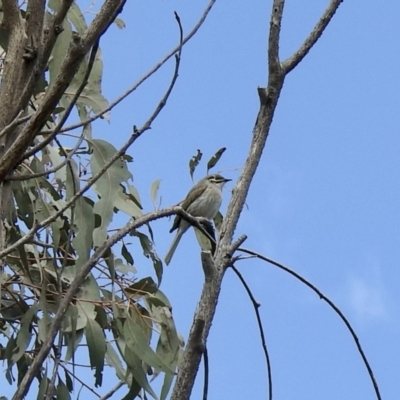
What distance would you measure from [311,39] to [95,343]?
1.20 meters

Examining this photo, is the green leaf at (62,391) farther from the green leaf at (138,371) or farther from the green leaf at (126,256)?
the green leaf at (126,256)

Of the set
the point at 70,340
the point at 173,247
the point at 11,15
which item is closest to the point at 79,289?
the point at 70,340

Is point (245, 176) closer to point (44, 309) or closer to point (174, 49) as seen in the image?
point (174, 49)

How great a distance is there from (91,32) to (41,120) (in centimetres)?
15

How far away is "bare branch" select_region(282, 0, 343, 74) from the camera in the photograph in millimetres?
1453

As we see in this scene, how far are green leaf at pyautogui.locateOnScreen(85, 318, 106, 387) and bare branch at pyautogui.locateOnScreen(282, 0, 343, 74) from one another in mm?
1141

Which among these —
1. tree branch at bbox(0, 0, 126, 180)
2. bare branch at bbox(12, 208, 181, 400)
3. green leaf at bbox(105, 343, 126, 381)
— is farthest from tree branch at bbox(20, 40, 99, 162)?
green leaf at bbox(105, 343, 126, 381)

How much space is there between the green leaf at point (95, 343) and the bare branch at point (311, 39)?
1.14 meters

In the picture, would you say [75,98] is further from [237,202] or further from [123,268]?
[123,268]

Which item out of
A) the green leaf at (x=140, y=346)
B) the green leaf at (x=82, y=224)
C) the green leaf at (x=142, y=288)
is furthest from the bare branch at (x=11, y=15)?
the green leaf at (x=142, y=288)

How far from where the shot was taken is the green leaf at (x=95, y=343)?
2.34 m

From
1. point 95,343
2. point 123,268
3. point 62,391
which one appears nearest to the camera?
point 95,343

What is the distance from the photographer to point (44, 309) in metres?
2.33

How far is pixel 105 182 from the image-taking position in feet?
→ 6.59
